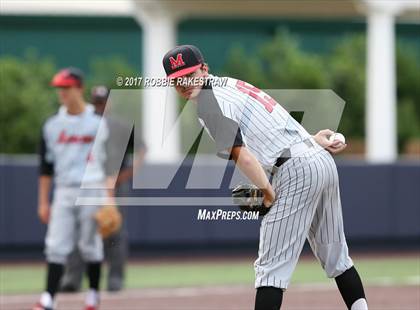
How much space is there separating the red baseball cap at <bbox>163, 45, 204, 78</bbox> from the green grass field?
5602mm

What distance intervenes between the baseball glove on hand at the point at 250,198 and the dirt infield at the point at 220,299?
320 cm

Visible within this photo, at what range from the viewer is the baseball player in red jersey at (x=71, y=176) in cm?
892

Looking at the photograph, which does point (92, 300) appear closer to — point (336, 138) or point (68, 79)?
point (68, 79)

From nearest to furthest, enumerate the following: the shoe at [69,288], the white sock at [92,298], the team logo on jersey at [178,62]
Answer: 1. the team logo on jersey at [178,62]
2. the white sock at [92,298]
3. the shoe at [69,288]

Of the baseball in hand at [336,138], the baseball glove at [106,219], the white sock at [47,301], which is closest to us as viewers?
the baseball in hand at [336,138]

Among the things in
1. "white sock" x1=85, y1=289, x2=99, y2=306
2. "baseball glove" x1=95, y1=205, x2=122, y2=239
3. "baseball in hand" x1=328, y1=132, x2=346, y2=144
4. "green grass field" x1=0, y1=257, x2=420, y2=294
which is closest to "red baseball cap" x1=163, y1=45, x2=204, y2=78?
"baseball in hand" x1=328, y1=132, x2=346, y2=144

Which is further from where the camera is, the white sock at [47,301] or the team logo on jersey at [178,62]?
the white sock at [47,301]

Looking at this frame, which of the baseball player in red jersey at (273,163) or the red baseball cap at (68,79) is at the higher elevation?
the red baseball cap at (68,79)

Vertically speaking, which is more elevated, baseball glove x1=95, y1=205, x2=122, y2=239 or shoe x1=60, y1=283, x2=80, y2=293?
baseball glove x1=95, y1=205, x2=122, y2=239

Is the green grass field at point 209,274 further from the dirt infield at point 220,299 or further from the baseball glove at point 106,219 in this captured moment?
the baseball glove at point 106,219

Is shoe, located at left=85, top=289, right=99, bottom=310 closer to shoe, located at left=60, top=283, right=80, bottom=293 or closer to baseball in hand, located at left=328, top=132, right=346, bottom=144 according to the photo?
shoe, located at left=60, top=283, right=80, bottom=293

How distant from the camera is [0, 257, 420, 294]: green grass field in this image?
1190 centimetres

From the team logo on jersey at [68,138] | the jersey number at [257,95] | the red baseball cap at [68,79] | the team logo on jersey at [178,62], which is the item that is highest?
the red baseball cap at [68,79]

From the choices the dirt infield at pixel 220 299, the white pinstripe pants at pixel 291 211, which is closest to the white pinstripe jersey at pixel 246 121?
the white pinstripe pants at pixel 291 211
